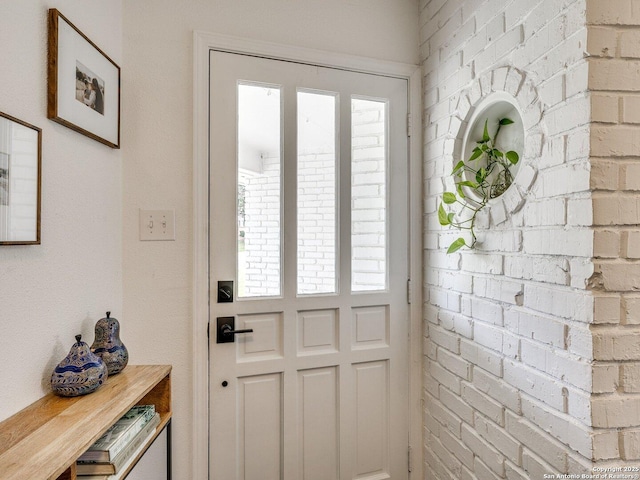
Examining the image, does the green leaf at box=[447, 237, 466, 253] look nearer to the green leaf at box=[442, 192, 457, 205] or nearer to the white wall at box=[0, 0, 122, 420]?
the green leaf at box=[442, 192, 457, 205]

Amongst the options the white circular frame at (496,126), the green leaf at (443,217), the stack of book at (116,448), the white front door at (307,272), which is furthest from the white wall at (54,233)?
the white circular frame at (496,126)

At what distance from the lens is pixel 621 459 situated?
3.13 feet

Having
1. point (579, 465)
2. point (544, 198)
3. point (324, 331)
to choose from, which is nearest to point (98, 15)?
point (324, 331)

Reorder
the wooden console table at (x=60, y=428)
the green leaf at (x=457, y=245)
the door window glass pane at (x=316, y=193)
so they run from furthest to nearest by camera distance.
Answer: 1. the door window glass pane at (x=316, y=193)
2. the green leaf at (x=457, y=245)
3. the wooden console table at (x=60, y=428)

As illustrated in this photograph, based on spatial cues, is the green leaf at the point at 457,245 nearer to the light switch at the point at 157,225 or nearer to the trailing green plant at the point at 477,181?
the trailing green plant at the point at 477,181

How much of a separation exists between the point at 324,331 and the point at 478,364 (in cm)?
66

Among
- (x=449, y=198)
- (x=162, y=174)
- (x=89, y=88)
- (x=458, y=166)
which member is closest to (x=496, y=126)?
(x=458, y=166)

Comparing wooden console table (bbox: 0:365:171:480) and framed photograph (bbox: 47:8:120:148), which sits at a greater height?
framed photograph (bbox: 47:8:120:148)

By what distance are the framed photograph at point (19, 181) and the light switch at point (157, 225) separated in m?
0.48

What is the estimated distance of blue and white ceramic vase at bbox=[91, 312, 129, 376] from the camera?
1.20 meters

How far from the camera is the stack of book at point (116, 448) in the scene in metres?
0.91

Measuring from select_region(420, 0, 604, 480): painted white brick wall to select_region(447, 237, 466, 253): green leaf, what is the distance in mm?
62

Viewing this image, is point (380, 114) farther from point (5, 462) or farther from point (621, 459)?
point (5, 462)

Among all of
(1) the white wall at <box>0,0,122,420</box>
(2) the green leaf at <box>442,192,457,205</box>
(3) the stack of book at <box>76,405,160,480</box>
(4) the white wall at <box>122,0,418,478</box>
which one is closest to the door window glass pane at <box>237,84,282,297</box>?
(4) the white wall at <box>122,0,418,478</box>
